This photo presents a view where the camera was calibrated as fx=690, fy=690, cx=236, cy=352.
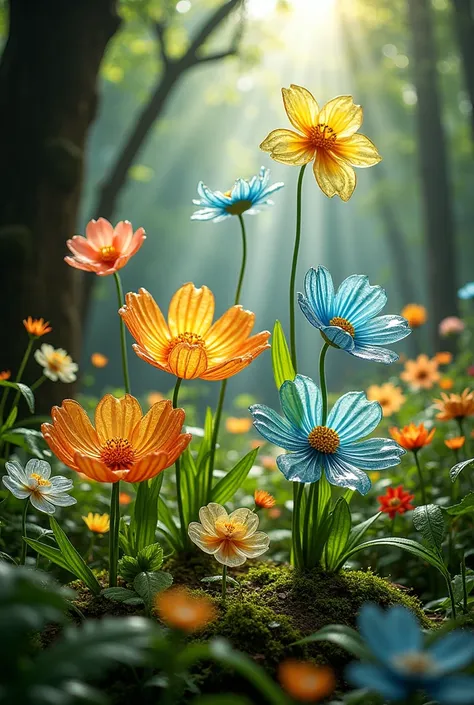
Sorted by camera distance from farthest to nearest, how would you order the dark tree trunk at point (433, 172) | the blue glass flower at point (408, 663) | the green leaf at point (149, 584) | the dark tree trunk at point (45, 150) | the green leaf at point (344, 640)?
the dark tree trunk at point (433, 172)
the dark tree trunk at point (45, 150)
the green leaf at point (149, 584)
the green leaf at point (344, 640)
the blue glass flower at point (408, 663)

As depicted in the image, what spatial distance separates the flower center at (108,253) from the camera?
5.67ft

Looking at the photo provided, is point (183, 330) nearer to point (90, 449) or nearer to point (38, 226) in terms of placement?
point (90, 449)

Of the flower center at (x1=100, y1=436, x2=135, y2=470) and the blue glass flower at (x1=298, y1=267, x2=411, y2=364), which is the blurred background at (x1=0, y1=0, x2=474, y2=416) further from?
the blue glass flower at (x1=298, y1=267, x2=411, y2=364)

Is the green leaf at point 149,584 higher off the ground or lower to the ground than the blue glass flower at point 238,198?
lower

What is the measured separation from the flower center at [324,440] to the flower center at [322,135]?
623 millimetres

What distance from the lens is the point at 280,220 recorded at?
2831 centimetres

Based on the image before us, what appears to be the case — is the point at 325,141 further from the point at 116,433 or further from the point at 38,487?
the point at 38,487

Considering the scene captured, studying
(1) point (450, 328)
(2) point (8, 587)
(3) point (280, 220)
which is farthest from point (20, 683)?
(3) point (280, 220)

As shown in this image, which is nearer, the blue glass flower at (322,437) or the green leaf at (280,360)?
the blue glass flower at (322,437)

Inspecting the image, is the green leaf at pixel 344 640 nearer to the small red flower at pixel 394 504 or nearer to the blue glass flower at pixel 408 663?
the blue glass flower at pixel 408 663

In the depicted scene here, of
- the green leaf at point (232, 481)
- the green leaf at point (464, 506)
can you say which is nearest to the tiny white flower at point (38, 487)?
the green leaf at point (232, 481)

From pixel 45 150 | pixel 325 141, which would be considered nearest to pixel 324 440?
pixel 325 141

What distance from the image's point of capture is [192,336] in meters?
1.64

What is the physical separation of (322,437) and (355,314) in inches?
11.5
